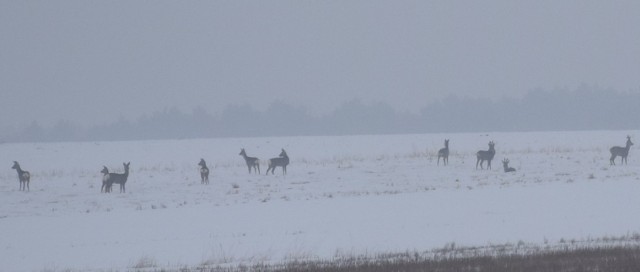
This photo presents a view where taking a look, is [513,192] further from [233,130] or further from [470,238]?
[233,130]

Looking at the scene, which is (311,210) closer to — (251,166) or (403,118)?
(251,166)

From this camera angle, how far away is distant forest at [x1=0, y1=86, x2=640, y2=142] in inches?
5374

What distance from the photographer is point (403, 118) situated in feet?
525

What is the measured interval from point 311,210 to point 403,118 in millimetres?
135538

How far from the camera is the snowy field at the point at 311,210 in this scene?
18.4 m

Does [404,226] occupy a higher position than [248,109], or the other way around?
[248,109]

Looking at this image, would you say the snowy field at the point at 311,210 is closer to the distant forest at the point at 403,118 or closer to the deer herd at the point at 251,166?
the deer herd at the point at 251,166

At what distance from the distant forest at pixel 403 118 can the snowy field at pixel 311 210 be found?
9462cm

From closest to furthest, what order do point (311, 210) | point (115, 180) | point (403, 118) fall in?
point (311, 210)
point (115, 180)
point (403, 118)

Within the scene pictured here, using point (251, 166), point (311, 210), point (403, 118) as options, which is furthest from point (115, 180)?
point (403, 118)

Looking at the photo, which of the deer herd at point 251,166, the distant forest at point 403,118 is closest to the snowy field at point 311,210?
the deer herd at point 251,166

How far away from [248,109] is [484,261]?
14306 cm

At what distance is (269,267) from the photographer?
1415 centimetres

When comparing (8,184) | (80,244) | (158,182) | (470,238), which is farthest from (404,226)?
(8,184)
